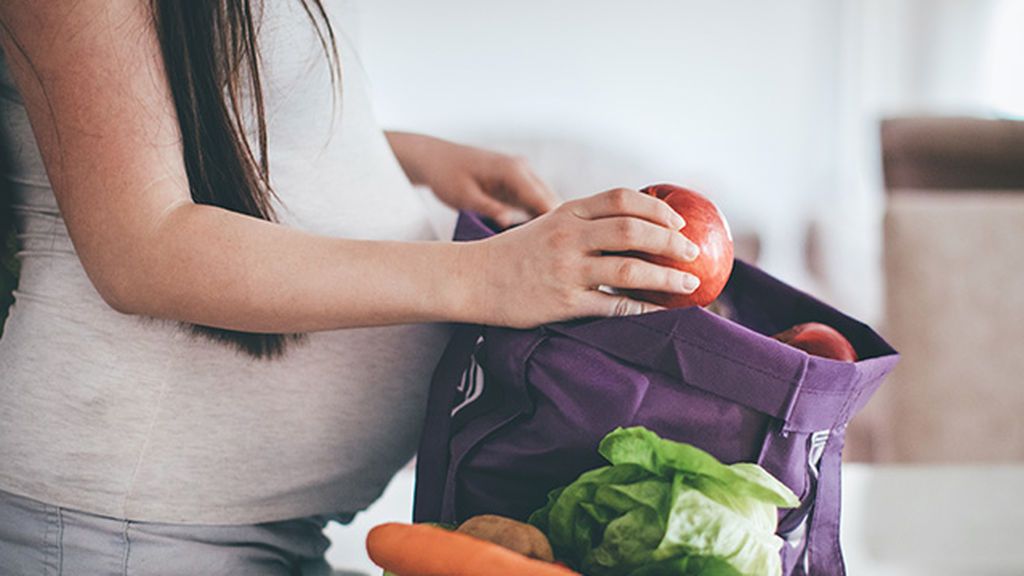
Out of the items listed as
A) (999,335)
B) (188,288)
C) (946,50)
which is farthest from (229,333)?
(946,50)

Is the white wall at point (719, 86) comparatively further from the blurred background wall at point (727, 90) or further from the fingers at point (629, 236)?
the fingers at point (629, 236)

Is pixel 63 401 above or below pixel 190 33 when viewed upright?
below

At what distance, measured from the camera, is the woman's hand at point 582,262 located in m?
0.57

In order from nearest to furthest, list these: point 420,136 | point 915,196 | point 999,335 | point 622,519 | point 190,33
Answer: point 622,519, point 190,33, point 420,136, point 999,335, point 915,196

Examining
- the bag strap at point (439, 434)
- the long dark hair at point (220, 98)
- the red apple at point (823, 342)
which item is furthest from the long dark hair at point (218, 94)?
the red apple at point (823, 342)

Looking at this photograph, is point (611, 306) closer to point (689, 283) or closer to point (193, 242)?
point (689, 283)

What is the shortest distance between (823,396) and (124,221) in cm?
43

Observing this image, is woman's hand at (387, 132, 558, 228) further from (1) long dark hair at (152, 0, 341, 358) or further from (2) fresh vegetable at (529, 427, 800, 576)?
(2) fresh vegetable at (529, 427, 800, 576)

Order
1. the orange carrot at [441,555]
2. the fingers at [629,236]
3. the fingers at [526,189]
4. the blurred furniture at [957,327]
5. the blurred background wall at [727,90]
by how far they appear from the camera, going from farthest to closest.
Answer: the blurred background wall at [727,90] < the blurred furniture at [957,327] < the fingers at [526,189] < the fingers at [629,236] < the orange carrot at [441,555]

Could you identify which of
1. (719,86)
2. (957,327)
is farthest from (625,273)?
(719,86)

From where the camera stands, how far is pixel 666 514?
0.48 meters

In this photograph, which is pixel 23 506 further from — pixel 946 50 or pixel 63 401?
pixel 946 50

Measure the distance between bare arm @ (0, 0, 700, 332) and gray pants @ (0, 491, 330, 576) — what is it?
175 mm

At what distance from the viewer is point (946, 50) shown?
151 inches
